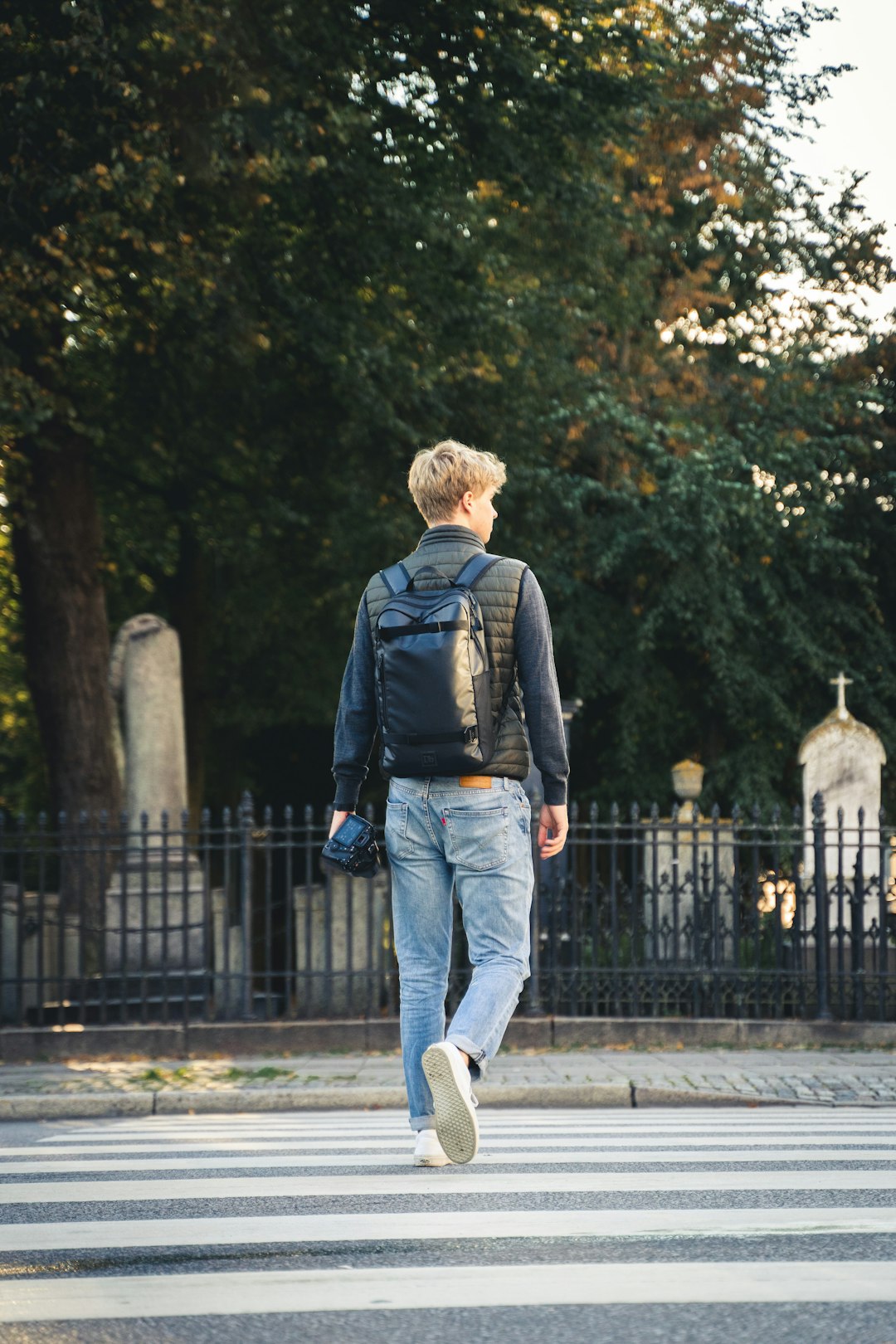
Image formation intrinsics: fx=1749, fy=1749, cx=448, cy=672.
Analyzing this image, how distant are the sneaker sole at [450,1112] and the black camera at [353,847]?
2.25ft

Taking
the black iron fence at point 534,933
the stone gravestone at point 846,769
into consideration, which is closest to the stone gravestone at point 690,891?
the black iron fence at point 534,933

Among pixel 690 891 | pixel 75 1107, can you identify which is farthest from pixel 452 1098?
pixel 690 891

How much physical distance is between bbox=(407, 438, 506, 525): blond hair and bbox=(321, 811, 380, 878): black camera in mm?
965

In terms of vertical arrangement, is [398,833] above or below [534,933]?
above

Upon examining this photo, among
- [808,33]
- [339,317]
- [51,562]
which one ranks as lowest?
[51,562]

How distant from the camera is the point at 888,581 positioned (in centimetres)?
2630

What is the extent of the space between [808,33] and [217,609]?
11247 millimetres

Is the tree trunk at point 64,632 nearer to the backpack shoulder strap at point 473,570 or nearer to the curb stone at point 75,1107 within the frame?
the curb stone at point 75,1107

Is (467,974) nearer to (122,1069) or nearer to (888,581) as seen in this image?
(122,1069)

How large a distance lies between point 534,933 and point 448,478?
20.9ft

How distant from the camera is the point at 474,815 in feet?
16.7

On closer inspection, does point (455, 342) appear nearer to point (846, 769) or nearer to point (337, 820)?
point (846, 769)

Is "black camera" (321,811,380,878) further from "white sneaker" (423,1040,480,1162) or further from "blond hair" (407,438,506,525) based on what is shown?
"blond hair" (407,438,506,525)

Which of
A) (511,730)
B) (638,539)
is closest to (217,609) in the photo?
(638,539)
